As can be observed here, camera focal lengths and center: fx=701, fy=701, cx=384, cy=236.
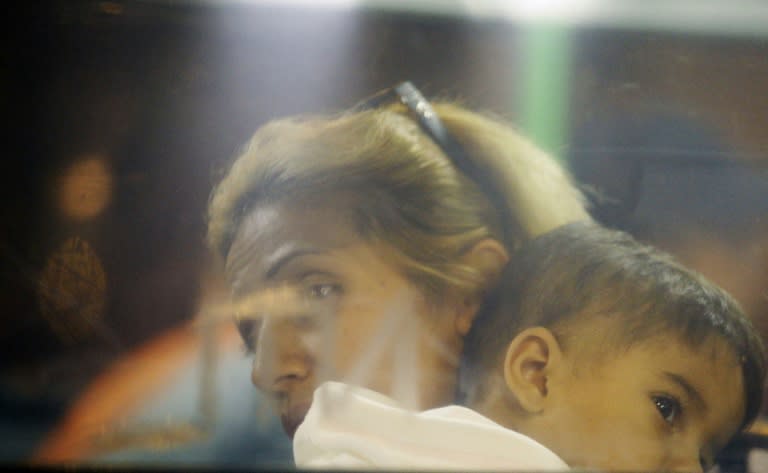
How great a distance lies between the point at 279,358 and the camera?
73.4 inches

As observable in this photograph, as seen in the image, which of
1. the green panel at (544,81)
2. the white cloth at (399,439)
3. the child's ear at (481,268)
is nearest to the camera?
the white cloth at (399,439)

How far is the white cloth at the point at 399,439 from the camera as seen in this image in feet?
5.82

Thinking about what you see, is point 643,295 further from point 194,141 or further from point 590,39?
point 194,141

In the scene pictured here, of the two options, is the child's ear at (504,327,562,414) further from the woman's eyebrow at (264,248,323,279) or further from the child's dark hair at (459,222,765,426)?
the woman's eyebrow at (264,248,323,279)

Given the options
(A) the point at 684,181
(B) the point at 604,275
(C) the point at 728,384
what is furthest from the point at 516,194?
(C) the point at 728,384

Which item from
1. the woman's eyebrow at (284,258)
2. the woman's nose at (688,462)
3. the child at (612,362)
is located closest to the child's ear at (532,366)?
the child at (612,362)

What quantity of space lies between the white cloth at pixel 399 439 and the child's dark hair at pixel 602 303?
11 cm

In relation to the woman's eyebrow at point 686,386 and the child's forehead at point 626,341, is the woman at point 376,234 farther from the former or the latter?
the woman's eyebrow at point 686,386

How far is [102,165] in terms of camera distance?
78.5 inches

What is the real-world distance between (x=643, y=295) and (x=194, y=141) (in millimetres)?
1307

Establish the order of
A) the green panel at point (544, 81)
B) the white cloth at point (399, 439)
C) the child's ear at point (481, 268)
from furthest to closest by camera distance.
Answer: the green panel at point (544, 81)
the child's ear at point (481, 268)
the white cloth at point (399, 439)

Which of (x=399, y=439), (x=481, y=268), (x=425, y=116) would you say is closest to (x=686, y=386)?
(x=481, y=268)

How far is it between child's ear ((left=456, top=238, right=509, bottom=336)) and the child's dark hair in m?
0.02

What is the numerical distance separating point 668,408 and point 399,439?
2.26ft
